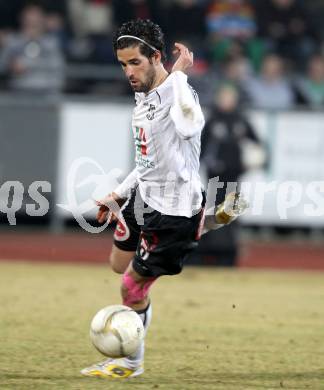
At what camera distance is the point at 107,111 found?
15.6m

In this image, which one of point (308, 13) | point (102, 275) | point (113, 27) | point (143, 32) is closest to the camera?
point (143, 32)

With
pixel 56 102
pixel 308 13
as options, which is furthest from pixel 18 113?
pixel 308 13

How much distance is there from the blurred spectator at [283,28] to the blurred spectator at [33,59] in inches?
135

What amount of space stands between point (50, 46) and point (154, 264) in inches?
395

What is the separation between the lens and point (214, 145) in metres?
13.0

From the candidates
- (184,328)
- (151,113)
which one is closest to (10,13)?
(184,328)

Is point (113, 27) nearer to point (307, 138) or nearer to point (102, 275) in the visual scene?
point (307, 138)

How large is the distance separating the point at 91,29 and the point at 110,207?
10.3 m

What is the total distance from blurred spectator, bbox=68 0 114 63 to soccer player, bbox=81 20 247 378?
32.2 feet

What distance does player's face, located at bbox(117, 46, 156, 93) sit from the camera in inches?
242

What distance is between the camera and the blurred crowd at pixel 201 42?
15.8m

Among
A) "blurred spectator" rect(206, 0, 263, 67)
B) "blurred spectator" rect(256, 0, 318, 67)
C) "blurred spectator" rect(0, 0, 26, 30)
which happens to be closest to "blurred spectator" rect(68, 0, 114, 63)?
"blurred spectator" rect(0, 0, 26, 30)

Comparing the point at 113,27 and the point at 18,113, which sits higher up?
the point at 113,27

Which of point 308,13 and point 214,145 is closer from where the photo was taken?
point 214,145
